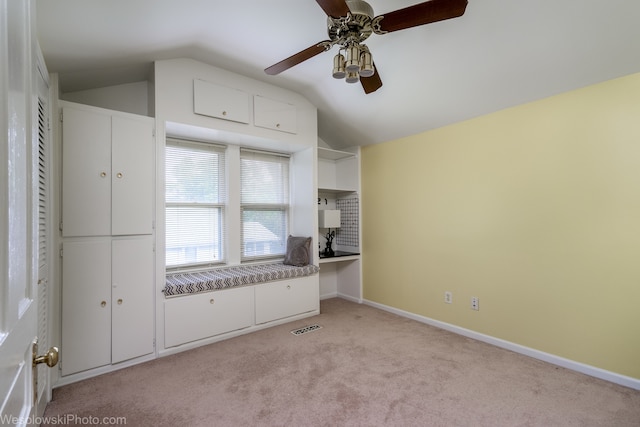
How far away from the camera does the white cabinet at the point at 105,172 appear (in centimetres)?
227

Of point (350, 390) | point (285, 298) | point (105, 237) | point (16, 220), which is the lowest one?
point (350, 390)

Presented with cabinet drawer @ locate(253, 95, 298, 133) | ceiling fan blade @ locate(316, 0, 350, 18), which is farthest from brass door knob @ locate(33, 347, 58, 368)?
cabinet drawer @ locate(253, 95, 298, 133)

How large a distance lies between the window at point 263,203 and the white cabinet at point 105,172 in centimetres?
126

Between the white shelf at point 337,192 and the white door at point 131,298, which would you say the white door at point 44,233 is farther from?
the white shelf at point 337,192

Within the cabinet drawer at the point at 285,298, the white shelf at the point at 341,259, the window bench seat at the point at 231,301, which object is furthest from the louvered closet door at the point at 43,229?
the white shelf at the point at 341,259

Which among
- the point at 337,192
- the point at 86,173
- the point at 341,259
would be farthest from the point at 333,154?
the point at 86,173

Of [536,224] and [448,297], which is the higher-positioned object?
[536,224]

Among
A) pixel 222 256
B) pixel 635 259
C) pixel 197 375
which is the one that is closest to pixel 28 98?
pixel 197 375

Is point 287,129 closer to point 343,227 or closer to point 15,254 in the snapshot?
point 343,227

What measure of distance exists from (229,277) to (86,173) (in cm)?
150

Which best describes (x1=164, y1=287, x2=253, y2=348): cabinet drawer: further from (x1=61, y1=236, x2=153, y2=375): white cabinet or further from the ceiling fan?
the ceiling fan

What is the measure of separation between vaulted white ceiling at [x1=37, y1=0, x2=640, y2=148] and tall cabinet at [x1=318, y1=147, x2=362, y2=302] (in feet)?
4.53

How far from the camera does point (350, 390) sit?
83.7 inches

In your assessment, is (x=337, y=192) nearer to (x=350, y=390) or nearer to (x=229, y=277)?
(x=229, y=277)
